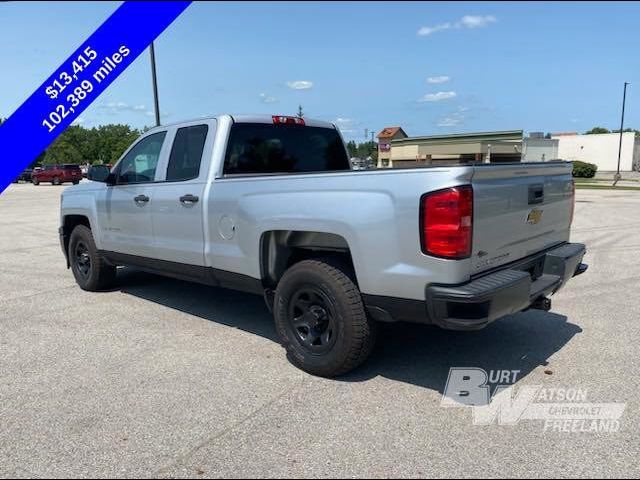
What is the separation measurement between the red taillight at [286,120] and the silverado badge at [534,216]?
8.30ft

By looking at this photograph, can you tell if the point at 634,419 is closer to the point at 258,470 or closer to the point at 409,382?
the point at 409,382

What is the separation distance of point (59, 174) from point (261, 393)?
42136 millimetres

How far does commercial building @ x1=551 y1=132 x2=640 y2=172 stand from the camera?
2714 inches

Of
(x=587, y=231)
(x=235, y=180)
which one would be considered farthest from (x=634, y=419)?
(x=587, y=231)

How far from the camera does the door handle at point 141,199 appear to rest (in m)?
5.38

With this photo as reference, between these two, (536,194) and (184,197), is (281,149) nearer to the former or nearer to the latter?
(184,197)

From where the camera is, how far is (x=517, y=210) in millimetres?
3779

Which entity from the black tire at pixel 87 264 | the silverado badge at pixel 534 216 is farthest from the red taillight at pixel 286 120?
the black tire at pixel 87 264

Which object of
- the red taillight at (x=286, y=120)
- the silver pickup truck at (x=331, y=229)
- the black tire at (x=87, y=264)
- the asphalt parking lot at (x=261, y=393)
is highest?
the red taillight at (x=286, y=120)

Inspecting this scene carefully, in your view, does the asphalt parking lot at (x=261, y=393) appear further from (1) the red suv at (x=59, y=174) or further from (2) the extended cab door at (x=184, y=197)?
(1) the red suv at (x=59, y=174)

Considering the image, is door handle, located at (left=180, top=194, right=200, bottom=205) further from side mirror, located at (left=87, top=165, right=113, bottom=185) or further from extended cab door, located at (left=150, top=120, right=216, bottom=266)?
side mirror, located at (left=87, top=165, right=113, bottom=185)

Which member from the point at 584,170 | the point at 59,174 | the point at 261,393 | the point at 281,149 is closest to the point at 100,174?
the point at 281,149

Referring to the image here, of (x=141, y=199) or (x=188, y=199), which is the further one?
(x=141, y=199)

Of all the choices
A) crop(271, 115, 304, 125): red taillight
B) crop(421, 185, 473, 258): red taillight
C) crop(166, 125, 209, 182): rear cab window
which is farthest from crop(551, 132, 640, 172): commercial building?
crop(421, 185, 473, 258): red taillight
